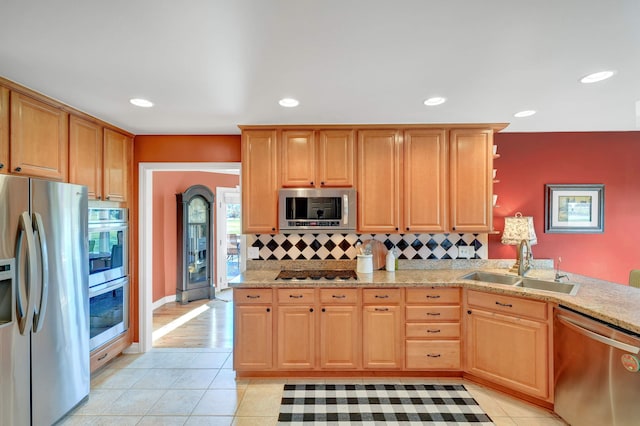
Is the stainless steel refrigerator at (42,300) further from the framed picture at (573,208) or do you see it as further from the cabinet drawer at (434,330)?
the framed picture at (573,208)

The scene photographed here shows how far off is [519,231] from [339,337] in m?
2.00

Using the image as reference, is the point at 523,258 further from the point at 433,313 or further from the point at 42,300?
the point at 42,300

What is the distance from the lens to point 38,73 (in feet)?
6.39

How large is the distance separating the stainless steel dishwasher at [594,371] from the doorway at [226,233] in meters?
4.71

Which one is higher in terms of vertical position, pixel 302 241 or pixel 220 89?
pixel 220 89

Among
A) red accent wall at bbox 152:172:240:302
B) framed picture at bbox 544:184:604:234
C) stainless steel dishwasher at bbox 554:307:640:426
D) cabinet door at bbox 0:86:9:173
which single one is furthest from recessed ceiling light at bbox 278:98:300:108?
red accent wall at bbox 152:172:240:302

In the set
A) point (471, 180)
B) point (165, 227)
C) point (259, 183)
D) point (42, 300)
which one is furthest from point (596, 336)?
point (165, 227)

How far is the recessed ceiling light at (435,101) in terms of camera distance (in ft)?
7.74

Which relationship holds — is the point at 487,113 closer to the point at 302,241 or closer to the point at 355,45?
the point at 355,45

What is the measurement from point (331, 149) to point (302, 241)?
1.04 meters

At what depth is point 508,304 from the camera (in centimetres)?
244

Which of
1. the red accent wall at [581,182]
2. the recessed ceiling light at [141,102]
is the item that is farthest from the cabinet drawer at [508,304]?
the recessed ceiling light at [141,102]

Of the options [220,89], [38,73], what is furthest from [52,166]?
[220,89]

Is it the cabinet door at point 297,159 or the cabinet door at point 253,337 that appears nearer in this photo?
the cabinet door at point 253,337
